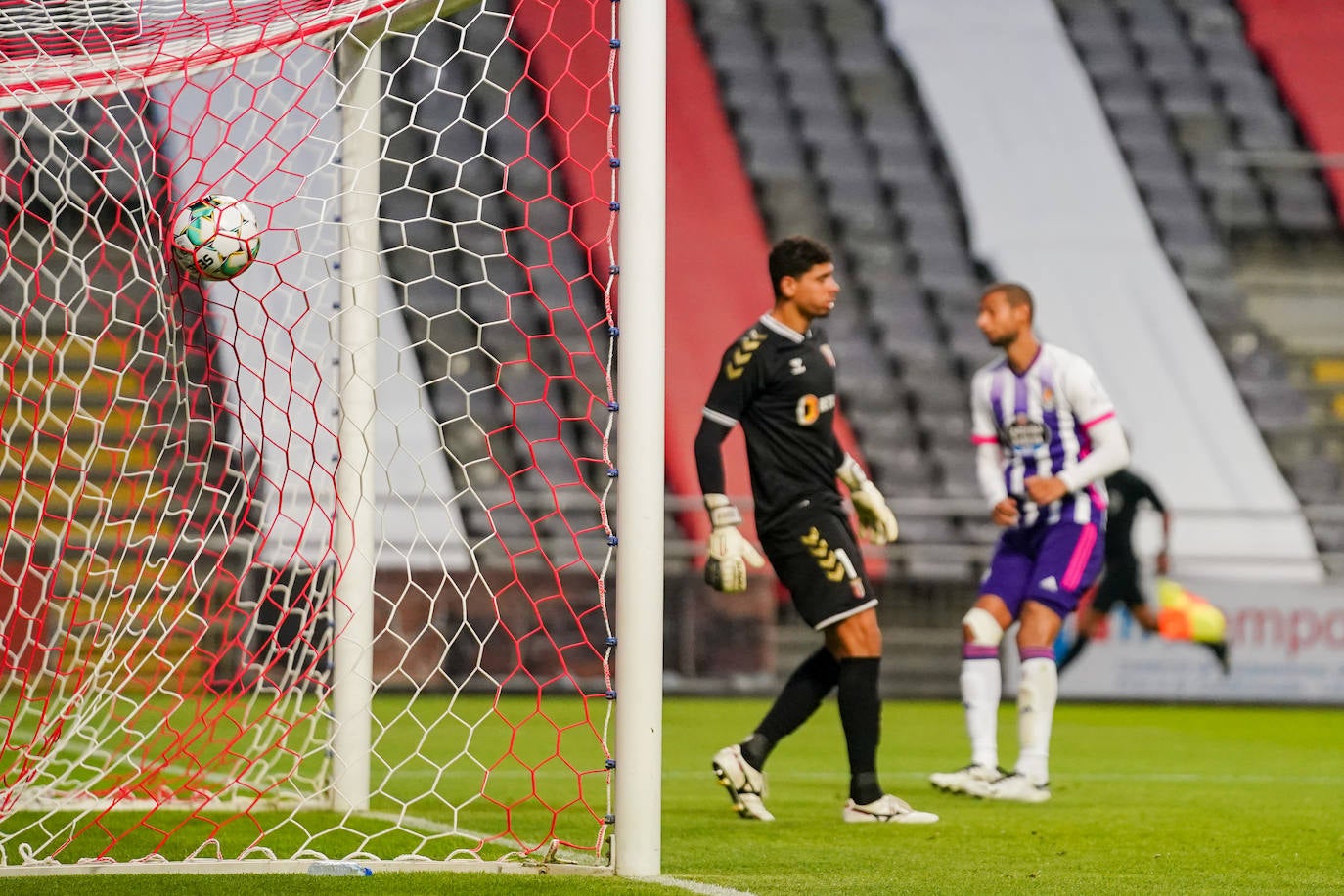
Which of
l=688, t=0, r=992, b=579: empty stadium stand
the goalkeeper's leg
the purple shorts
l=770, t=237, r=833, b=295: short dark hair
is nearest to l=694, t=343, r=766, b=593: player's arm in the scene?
l=770, t=237, r=833, b=295: short dark hair

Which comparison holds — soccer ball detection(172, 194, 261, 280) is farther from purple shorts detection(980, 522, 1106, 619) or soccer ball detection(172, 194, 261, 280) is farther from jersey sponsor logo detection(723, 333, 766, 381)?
purple shorts detection(980, 522, 1106, 619)

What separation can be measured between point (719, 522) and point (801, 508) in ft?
0.90

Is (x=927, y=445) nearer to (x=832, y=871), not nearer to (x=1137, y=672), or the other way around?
(x=1137, y=672)

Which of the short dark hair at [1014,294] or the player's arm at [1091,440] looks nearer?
the player's arm at [1091,440]

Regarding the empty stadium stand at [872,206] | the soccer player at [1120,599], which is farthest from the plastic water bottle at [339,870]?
the empty stadium stand at [872,206]

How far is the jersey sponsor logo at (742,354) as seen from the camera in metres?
4.76

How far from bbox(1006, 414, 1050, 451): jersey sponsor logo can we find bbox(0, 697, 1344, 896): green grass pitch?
110 centimetres

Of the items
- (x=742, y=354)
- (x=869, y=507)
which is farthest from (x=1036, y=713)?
(x=742, y=354)

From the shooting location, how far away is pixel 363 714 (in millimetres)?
4812

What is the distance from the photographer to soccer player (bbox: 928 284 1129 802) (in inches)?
216

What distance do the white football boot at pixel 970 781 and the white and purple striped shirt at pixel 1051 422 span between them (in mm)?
794

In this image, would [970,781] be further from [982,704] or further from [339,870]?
[339,870]

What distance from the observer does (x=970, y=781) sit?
5.38 metres

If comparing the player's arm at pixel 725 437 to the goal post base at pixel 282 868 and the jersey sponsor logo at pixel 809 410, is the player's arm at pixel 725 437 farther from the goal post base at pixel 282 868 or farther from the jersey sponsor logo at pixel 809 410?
the goal post base at pixel 282 868
